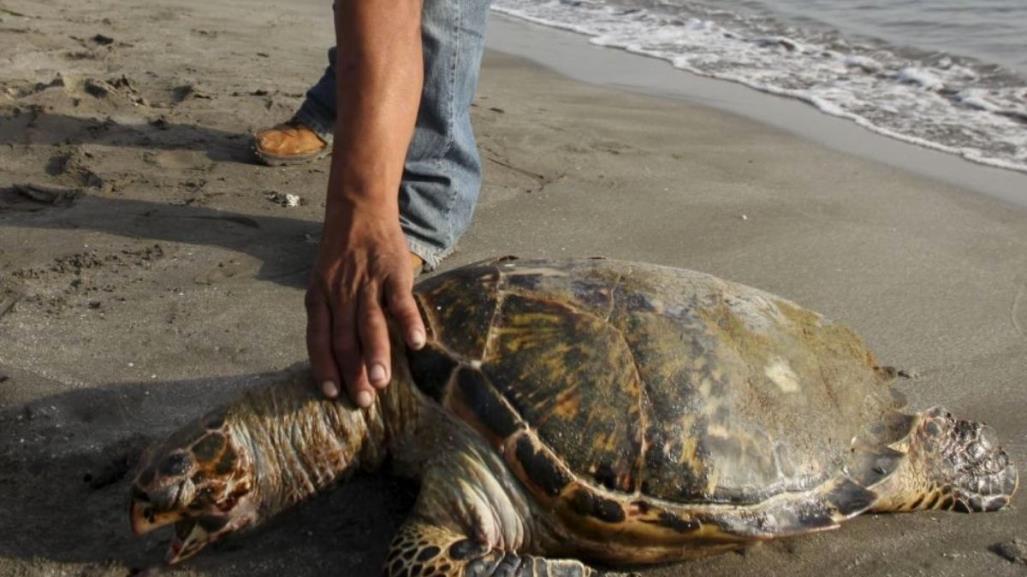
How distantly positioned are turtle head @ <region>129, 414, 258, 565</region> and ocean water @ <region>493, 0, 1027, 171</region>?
13.6 feet

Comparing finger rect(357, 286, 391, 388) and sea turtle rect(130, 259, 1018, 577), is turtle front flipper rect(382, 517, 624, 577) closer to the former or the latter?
sea turtle rect(130, 259, 1018, 577)

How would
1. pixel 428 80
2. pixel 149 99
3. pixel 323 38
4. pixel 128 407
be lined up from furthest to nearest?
1. pixel 323 38
2. pixel 149 99
3. pixel 428 80
4. pixel 128 407

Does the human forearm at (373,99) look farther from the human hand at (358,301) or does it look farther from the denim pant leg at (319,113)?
the denim pant leg at (319,113)

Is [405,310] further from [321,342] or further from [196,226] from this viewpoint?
[196,226]

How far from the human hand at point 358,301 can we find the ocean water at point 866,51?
3824 mm

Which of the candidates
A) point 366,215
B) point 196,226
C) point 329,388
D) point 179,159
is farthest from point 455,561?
point 179,159

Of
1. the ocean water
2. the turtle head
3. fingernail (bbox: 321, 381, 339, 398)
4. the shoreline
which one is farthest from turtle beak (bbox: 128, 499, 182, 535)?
the ocean water

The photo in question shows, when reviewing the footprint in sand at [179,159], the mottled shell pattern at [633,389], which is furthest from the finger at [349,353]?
the footprint in sand at [179,159]

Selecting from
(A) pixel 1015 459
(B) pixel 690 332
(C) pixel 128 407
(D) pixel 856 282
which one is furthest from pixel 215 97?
(A) pixel 1015 459

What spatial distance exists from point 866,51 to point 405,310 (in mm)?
5909

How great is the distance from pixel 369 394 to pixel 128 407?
30.3 inches

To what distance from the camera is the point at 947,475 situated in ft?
7.54

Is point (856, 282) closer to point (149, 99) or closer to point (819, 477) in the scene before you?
point (819, 477)

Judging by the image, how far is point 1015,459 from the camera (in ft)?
8.17
